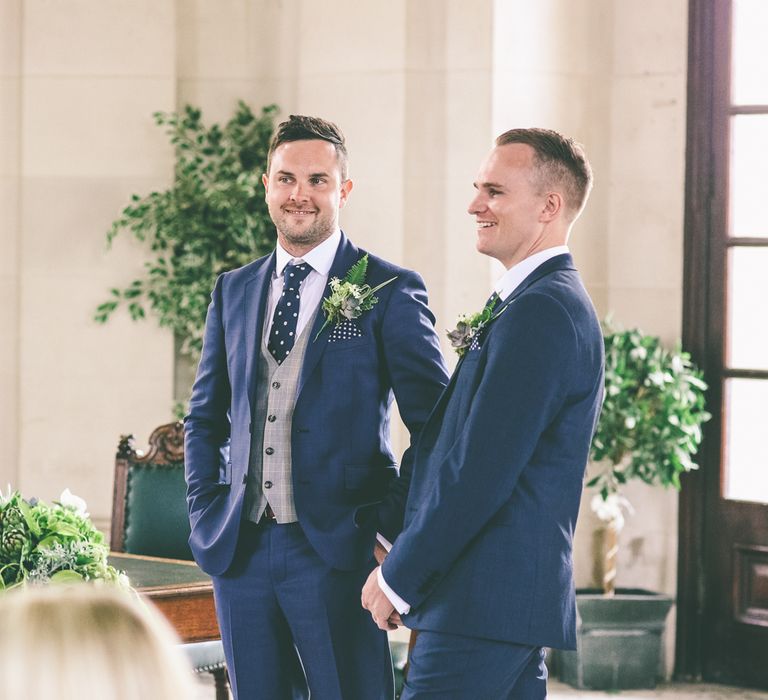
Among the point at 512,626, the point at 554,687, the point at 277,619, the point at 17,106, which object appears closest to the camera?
the point at 512,626

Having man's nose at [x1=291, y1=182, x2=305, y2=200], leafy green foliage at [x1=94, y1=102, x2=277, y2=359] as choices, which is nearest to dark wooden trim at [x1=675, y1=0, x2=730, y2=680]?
leafy green foliage at [x1=94, y1=102, x2=277, y2=359]

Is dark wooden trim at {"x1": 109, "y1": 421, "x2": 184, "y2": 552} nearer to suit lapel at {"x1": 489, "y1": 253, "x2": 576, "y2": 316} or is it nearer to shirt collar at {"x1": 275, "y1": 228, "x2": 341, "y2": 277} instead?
shirt collar at {"x1": 275, "y1": 228, "x2": 341, "y2": 277}

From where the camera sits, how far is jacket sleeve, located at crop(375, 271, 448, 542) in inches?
103

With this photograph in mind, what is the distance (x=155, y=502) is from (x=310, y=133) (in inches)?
60.3

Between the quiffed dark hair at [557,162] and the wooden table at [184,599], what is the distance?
55.7 inches

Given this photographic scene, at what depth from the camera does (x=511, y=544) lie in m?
2.12

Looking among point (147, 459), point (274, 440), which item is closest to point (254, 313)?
point (274, 440)

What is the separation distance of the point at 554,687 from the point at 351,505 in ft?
7.97

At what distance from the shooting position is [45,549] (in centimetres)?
232

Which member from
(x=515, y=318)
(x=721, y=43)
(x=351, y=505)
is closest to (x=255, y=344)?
(x=351, y=505)

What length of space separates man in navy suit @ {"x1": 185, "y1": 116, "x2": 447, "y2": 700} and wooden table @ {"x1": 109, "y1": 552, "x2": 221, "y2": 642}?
1.27 feet

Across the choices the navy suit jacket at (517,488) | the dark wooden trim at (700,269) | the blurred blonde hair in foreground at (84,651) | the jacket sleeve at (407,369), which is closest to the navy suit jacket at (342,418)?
the jacket sleeve at (407,369)

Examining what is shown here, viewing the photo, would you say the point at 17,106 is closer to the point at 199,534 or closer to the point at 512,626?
the point at 199,534

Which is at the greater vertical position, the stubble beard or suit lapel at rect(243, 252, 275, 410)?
the stubble beard
